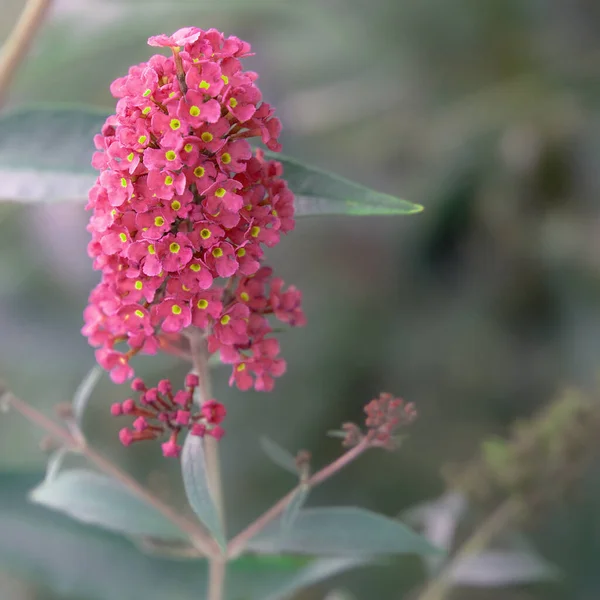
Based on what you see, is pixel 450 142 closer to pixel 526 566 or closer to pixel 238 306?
pixel 526 566

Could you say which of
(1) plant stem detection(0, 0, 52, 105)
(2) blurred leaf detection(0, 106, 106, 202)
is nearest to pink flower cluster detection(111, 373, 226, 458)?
(2) blurred leaf detection(0, 106, 106, 202)

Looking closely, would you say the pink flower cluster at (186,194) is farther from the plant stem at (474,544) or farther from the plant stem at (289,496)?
the plant stem at (474,544)

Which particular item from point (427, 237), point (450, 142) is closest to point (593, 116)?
point (450, 142)

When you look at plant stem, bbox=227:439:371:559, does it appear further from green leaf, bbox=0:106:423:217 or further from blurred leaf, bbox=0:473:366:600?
green leaf, bbox=0:106:423:217

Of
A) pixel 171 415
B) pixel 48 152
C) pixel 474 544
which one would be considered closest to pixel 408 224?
pixel 474 544

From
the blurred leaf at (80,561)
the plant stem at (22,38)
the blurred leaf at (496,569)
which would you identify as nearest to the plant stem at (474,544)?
the blurred leaf at (496,569)

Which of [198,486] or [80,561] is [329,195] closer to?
[198,486]
